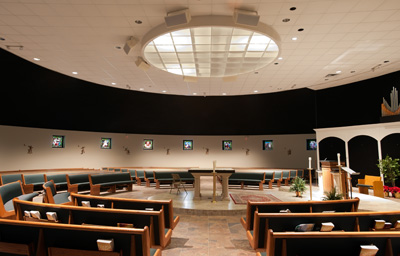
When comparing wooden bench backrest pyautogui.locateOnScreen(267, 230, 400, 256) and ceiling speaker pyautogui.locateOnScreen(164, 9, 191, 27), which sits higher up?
ceiling speaker pyautogui.locateOnScreen(164, 9, 191, 27)

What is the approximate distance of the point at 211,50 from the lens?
6535 mm

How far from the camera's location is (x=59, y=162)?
11.9m

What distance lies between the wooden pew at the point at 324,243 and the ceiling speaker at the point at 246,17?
3967 mm

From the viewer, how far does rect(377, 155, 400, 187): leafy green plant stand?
7984mm

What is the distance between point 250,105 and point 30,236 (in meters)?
13.7

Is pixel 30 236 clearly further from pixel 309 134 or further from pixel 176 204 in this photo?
pixel 309 134

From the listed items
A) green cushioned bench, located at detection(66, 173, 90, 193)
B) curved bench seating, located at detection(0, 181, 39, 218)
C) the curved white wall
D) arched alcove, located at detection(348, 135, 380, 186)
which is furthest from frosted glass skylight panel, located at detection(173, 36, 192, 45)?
the curved white wall

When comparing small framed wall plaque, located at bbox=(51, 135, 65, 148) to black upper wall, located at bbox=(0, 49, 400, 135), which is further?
small framed wall plaque, located at bbox=(51, 135, 65, 148)

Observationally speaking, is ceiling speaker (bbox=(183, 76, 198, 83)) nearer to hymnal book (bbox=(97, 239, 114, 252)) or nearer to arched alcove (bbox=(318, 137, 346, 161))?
arched alcove (bbox=(318, 137, 346, 161))

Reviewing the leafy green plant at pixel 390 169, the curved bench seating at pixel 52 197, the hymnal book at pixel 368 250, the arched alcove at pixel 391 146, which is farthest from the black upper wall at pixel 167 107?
the hymnal book at pixel 368 250

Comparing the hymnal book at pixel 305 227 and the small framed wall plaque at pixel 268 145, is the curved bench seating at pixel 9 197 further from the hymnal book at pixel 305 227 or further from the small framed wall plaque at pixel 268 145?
the small framed wall plaque at pixel 268 145

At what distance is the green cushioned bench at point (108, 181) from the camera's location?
789 centimetres

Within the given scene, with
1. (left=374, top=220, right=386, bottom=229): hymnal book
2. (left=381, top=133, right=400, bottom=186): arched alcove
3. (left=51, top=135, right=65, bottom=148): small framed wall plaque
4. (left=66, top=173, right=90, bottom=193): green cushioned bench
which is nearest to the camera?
(left=374, top=220, right=386, bottom=229): hymnal book

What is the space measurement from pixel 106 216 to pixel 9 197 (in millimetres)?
3625
